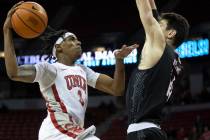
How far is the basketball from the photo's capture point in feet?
13.6

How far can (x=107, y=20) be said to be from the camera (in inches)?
819

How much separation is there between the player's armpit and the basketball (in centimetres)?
35

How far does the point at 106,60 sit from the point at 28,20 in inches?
611

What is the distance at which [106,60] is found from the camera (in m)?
19.8

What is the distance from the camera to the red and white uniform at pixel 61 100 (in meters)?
4.13

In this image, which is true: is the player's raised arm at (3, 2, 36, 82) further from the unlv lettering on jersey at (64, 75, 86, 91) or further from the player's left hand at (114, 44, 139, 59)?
the player's left hand at (114, 44, 139, 59)

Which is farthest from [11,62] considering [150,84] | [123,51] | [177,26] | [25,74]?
[177,26]

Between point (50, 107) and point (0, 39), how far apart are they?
1716 centimetres

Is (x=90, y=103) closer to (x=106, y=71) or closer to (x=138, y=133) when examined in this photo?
(x=106, y=71)

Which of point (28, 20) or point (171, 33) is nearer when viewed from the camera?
point (171, 33)

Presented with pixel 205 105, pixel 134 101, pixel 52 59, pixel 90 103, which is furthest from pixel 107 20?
pixel 134 101

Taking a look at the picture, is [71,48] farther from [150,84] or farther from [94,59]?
[94,59]

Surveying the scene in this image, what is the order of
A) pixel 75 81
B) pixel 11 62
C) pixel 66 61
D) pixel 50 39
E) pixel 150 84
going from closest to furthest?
pixel 150 84
pixel 11 62
pixel 75 81
pixel 66 61
pixel 50 39

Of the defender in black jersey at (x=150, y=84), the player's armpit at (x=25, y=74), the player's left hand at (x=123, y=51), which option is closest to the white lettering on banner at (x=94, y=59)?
the player's left hand at (x=123, y=51)
